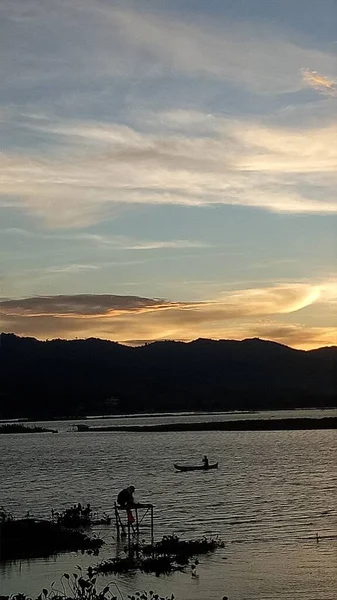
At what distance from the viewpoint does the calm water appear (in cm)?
2273

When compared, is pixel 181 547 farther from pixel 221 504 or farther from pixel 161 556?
pixel 221 504

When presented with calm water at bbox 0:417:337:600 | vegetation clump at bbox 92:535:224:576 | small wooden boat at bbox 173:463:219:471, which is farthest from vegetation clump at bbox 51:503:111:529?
small wooden boat at bbox 173:463:219:471

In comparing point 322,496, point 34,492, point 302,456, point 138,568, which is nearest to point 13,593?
point 138,568

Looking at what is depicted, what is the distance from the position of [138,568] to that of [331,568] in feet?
17.9

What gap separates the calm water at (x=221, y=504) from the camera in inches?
895

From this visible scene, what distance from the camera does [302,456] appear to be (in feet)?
271

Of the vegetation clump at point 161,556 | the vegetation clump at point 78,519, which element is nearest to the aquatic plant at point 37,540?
the vegetation clump at point 161,556

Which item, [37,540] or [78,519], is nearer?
[37,540]

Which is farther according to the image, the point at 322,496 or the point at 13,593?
the point at 322,496

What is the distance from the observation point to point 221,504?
42062 millimetres

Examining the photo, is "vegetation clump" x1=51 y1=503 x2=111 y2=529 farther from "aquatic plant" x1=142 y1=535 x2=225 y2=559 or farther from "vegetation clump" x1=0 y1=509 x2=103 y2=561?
"aquatic plant" x1=142 y1=535 x2=225 y2=559

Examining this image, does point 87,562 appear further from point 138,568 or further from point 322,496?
point 322,496

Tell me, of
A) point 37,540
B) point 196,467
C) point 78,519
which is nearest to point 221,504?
point 78,519

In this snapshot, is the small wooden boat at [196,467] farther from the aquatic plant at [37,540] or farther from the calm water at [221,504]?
the aquatic plant at [37,540]
